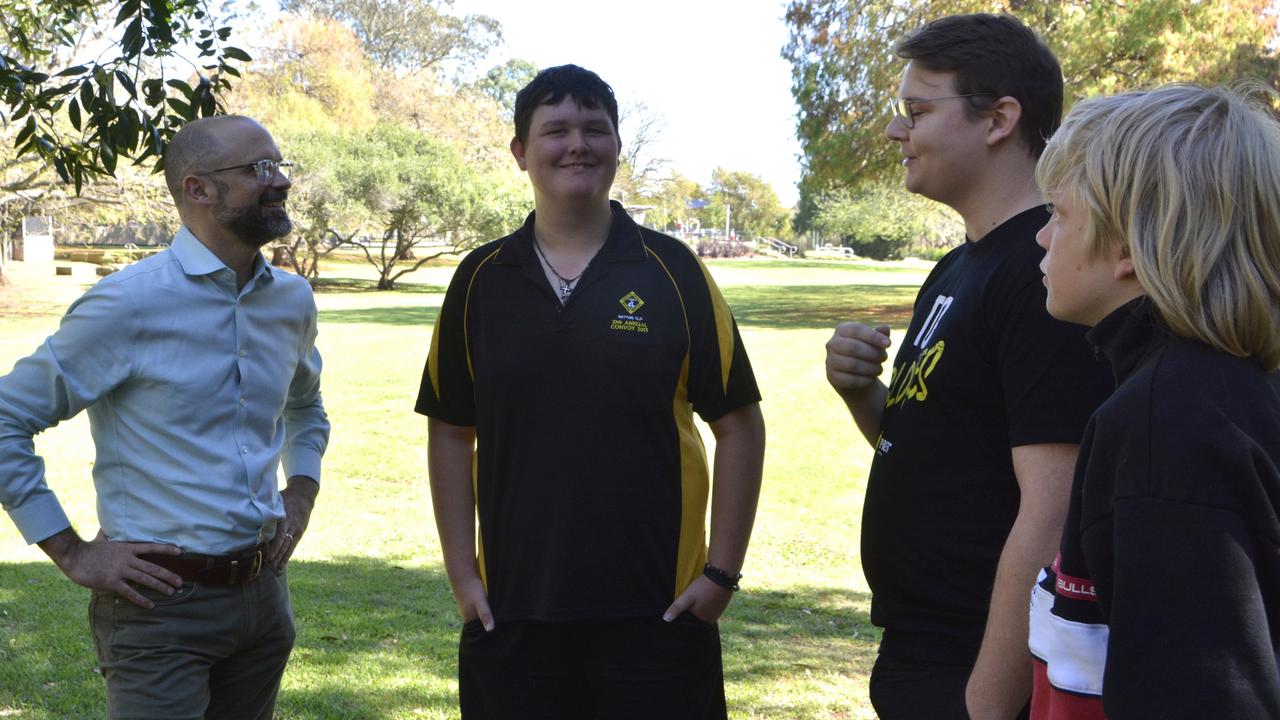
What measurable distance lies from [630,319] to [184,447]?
126cm

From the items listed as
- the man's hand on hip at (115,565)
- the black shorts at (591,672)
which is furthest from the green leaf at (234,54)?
the black shorts at (591,672)

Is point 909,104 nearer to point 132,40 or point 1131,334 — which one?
point 1131,334

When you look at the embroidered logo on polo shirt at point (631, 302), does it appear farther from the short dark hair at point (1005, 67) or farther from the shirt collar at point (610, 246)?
the short dark hair at point (1005, 67)

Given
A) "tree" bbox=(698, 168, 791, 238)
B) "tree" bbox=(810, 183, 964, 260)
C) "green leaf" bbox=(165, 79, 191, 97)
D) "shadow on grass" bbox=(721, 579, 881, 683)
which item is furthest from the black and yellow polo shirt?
"tree" bbox=(698, 168, 791, 238)

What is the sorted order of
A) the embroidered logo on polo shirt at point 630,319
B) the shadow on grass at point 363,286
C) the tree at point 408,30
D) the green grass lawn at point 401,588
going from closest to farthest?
the embroidered logo on polo shirt at point 630,319, the green grass lawn at point 401,588, the shadow on grass at point 363,286, the tree at point 408,30

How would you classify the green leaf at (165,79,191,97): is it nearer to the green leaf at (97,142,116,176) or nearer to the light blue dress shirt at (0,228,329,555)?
Answer: the green leaf at (97,142,116,176)

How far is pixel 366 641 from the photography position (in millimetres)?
A: 6406

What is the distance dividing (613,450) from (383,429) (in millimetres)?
11506

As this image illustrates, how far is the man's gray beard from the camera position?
3344 mm

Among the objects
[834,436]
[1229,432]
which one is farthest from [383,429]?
[1229,432]

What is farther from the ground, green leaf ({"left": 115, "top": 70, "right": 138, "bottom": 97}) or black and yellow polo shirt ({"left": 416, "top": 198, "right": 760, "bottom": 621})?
green leaf ({"left": 115, "top": 70, "right": 138, "bottom": 97})

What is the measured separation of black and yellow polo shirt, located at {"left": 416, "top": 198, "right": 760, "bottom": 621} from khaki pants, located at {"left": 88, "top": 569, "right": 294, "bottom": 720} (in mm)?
677

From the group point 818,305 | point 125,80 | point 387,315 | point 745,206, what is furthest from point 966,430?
point 745,206

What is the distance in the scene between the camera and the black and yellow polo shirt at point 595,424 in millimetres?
3096
